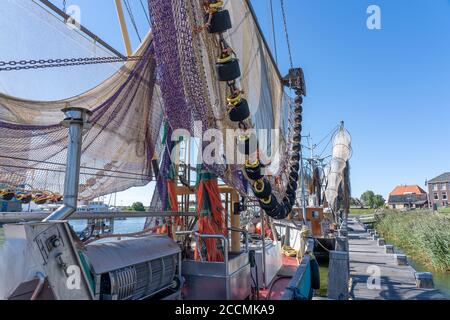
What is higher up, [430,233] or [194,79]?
[194,79]

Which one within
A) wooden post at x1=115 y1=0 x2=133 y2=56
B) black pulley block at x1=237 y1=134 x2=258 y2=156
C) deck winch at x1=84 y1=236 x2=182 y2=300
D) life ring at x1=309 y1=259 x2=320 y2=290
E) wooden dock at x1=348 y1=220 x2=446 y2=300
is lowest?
wooden dock at x1=348 y1=220 x2=446 y2=300

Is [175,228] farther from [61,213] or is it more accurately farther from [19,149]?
[61,213]

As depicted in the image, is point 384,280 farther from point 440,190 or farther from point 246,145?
point 440,190

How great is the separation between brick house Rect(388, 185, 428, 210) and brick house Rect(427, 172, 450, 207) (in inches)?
424

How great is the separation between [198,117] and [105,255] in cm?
174

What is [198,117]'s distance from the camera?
11.2 feet

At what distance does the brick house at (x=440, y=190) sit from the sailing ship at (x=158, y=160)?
265ft

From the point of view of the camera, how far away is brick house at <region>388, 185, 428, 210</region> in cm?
8675

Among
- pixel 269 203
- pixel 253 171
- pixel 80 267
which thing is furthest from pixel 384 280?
pixel 80 267

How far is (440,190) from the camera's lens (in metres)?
71.2

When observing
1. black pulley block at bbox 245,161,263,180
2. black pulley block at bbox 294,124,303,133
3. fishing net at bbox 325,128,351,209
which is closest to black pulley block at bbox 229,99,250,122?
black pulley block at bbox 245,161,263,180

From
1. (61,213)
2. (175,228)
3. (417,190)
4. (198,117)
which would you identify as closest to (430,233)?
(175,228)

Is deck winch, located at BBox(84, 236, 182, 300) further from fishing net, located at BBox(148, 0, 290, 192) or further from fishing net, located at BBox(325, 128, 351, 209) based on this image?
fishing net, located at BBox(325, 128, 351, 209)
